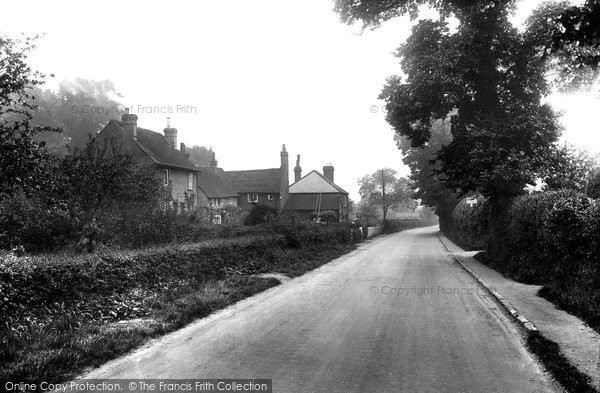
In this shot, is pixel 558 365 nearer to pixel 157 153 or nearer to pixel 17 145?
pixel 17 145

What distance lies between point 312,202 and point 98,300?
52.7m

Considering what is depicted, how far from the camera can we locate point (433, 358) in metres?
6.23

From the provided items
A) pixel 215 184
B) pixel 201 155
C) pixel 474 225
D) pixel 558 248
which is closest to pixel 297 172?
pixel 215 184

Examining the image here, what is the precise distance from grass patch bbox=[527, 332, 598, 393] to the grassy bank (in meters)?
6.39

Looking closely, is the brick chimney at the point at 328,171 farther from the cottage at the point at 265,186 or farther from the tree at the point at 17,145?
the tree at the point at 17,145

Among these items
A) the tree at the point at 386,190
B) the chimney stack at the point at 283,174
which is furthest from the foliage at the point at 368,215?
the chimney stack at the point at 283,174

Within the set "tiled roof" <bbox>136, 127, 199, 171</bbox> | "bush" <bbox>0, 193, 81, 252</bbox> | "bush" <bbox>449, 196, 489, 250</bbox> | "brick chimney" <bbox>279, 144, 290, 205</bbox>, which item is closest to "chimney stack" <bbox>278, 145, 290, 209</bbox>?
"brick chimney" <bbox>279, 144, 290, 205</bbox>

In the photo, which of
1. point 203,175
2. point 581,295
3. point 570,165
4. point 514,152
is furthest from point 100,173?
point 203,175

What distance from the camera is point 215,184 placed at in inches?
2114

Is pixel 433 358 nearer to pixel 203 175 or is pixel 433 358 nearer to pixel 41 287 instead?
pixel 41 287

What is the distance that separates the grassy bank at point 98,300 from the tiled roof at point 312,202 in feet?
152

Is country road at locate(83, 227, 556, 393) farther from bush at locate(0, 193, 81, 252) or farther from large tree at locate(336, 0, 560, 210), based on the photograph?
large tree at locate(336, 0, 560, 210)

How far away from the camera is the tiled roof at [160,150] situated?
36.4 m

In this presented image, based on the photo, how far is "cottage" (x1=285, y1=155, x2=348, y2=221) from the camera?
196 ft
